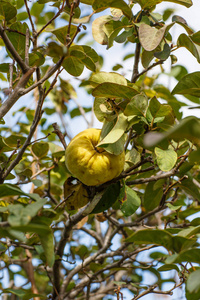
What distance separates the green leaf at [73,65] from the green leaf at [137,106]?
0.79 feet

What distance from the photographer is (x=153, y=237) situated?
0.87m

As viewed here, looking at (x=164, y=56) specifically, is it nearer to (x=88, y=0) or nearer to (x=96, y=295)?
(x=88, y=0)

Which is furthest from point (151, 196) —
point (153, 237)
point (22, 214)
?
point (22, 214)

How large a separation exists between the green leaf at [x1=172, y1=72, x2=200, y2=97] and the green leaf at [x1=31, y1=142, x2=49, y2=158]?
776 millimetres

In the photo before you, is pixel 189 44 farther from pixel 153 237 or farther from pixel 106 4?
pixel 153 237

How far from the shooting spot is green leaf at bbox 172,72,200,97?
105 centimetres

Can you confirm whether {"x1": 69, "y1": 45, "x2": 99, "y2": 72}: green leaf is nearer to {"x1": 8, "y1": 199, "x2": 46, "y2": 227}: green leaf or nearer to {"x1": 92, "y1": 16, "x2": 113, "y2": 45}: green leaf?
{"x1": 92, "y1": 16, "x2": 113, "y2": 45}: green leaf

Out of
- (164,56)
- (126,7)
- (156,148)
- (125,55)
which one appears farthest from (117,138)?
(125,55)

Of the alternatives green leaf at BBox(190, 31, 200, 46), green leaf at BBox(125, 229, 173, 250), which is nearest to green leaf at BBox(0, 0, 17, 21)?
green leaf at BBox(190, 31, 200, 46)

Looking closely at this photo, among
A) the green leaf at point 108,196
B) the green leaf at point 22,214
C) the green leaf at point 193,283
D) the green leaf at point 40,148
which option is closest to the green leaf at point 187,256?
the green leaf at point 193,283

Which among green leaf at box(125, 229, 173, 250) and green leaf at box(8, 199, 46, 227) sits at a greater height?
green leaf at box(8, 199, 46, 227)

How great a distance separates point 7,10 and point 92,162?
580 millimetres

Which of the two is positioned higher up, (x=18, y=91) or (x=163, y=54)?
(x=163, y=54)

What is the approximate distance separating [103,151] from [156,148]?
18 cm
